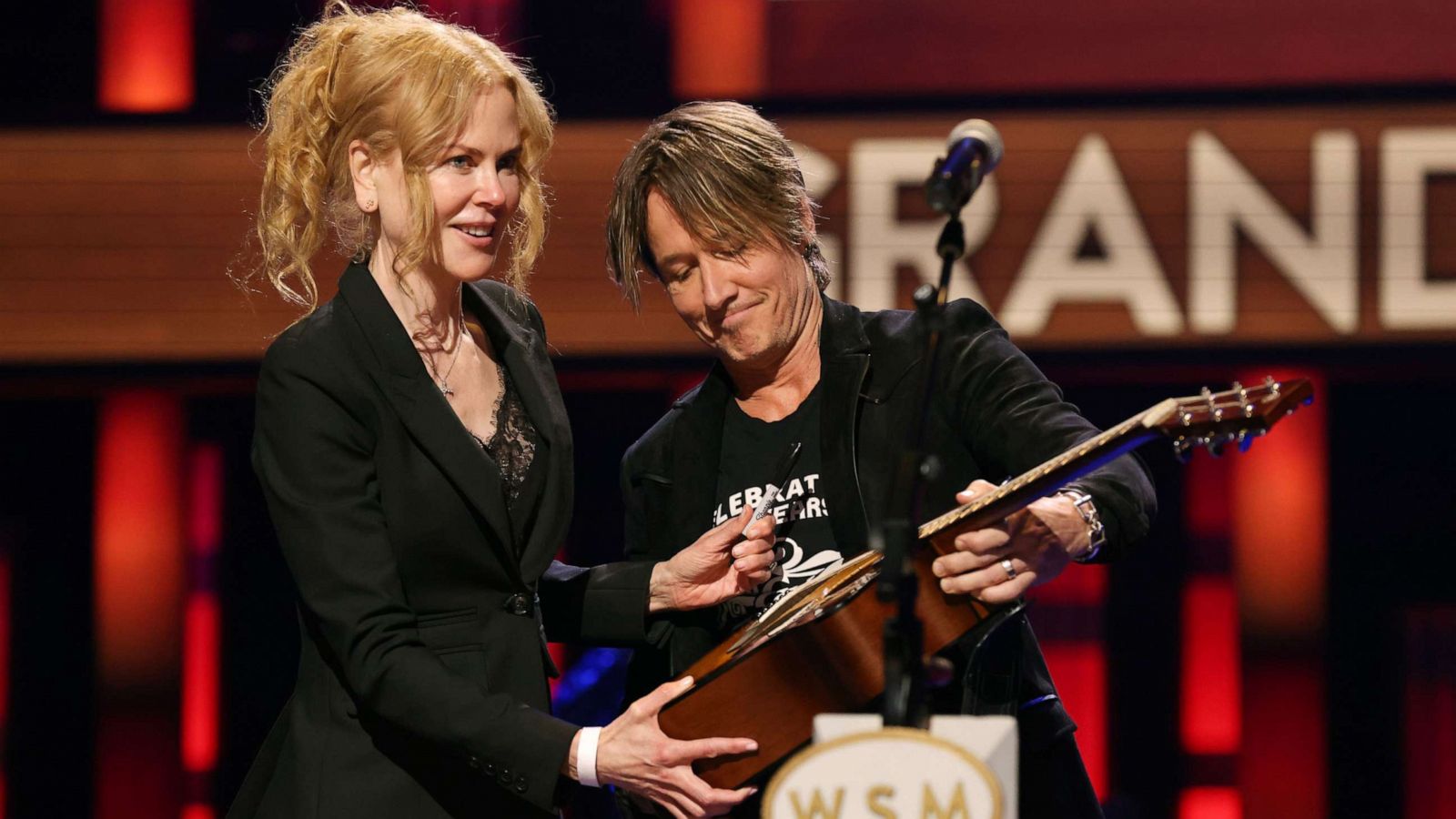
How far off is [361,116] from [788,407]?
824mm

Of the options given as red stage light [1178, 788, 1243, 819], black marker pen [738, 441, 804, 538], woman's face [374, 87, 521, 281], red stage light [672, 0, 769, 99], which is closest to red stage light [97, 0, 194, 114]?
red stage light [672, 0, 769, 99]

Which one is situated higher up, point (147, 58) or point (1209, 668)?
point (147, 58)

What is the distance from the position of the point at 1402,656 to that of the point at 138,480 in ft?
12.0

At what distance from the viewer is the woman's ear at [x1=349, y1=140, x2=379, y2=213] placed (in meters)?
2.29

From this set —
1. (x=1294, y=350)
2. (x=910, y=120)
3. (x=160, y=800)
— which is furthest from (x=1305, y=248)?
(x=160, y=800)

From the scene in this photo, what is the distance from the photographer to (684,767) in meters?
2.17

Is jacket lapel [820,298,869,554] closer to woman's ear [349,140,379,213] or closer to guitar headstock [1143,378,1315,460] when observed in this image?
guitar headstock [1143,378,1315,460]

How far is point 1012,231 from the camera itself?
4.46 metres

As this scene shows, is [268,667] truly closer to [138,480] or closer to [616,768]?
[138,480]

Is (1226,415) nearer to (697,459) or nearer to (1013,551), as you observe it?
(1013,551)

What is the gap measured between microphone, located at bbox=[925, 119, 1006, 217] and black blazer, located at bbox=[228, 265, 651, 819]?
2.36 feet

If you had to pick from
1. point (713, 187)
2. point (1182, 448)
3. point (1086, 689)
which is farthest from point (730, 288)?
point (1086, 689)

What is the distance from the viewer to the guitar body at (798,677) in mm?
2160

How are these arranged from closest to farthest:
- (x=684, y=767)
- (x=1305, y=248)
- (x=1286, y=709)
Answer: (x=684, y=767) → (x=1305, y=248) → (x=1286, y=709)
